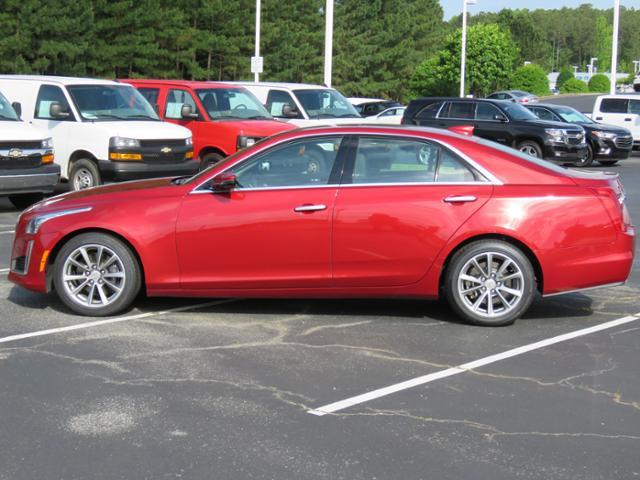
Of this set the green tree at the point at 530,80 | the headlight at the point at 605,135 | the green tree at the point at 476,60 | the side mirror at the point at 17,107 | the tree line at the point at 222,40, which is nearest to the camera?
the side mirror at the point at 17,107

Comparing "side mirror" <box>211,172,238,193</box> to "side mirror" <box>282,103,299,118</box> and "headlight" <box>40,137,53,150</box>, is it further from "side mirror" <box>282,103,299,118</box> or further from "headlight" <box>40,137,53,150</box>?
"side mirror" <box>282,103,299,118</box>

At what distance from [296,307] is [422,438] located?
10.5 feet

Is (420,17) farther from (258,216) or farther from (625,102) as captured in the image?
(258,216)

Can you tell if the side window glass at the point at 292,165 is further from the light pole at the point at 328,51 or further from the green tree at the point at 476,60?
the green tree at the point at 476,60

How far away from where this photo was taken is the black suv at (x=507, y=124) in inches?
953

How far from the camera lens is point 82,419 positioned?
5480 millimetres

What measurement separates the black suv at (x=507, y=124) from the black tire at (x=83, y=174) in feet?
36.3

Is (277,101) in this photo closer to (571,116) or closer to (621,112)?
(571,116)

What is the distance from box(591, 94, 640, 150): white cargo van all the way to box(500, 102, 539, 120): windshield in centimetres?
606

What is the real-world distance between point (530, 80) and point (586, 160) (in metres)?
68.7

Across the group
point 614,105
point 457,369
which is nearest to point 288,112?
point 457,369

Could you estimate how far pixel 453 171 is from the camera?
304 inches

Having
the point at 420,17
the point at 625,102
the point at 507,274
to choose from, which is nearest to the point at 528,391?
the point at 507,274

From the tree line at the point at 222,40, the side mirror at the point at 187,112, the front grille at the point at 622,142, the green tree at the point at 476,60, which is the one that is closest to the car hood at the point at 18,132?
the side mirror at the point at 187,112
